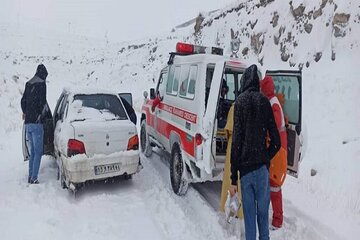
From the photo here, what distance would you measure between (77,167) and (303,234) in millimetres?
3605

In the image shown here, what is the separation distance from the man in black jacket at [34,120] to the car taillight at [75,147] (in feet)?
3.78

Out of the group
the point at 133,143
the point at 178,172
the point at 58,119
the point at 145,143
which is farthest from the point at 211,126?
the point at 145,143

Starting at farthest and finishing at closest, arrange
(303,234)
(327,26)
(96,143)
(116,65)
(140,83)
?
(116,65) < (140,83) < (327,26) < (96,143) < (303,234)

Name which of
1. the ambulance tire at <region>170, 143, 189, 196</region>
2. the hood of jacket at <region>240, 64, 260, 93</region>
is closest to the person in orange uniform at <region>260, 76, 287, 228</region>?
the hood of jacket at <region>240, 64, 260, 93</region>

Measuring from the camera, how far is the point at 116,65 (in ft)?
127

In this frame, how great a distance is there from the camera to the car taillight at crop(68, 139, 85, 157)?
5352 mm

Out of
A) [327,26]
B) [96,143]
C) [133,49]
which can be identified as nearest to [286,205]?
[96,143]

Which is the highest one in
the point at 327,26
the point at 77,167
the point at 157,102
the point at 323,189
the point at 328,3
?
the point at 328,3

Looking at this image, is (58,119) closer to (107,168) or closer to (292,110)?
(107,168)

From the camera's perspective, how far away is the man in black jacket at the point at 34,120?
6066 mm

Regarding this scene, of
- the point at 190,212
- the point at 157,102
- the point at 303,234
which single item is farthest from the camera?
the point at 157,102

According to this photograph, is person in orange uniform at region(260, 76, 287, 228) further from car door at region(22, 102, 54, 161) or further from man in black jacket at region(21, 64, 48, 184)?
car door at region(22, 102, 54, 161)

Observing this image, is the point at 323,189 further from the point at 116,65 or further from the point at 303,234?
the point at 116,65

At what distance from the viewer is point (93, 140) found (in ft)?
18.1
